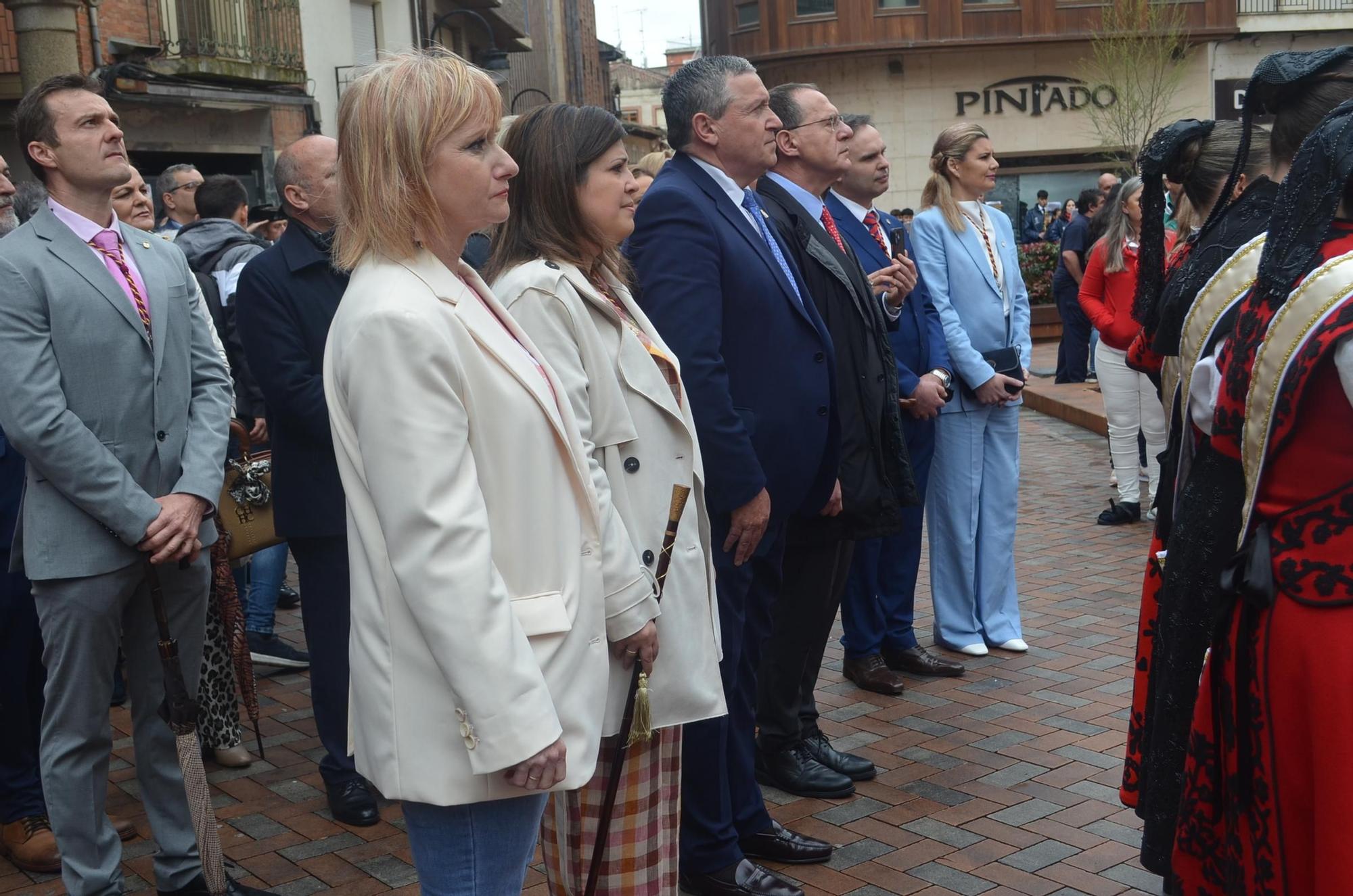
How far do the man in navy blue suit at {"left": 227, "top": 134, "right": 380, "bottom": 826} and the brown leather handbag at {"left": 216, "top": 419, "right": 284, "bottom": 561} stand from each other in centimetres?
68

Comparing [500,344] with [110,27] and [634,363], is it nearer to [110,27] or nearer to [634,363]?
[634,363]

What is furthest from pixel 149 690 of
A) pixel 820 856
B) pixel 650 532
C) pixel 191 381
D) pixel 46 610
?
pixel 820 856

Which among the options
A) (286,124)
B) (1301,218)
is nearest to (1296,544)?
(1301,218)

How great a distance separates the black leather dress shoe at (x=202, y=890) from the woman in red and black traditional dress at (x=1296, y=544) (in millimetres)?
2541

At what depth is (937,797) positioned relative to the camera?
4586 millimetres

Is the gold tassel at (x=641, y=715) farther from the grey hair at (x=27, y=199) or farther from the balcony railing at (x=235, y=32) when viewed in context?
the balcony railing at (x=235, y=32)

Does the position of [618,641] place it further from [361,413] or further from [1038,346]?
[1038,346]

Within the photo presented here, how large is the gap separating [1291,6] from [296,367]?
3463 cm

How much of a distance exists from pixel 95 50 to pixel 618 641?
1542cm

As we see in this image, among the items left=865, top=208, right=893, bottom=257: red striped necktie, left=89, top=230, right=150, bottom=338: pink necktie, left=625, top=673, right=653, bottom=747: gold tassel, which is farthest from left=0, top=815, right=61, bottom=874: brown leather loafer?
left=865, top=208, right=893, bottom=257: red striped necktie

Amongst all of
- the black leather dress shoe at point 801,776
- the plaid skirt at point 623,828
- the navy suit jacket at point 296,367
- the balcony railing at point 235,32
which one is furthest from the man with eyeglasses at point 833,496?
the balcony railing at point 235,32

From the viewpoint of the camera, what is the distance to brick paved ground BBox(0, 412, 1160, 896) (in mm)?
4043

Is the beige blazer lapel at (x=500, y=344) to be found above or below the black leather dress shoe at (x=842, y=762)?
above

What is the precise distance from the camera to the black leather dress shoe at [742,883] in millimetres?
3799
